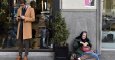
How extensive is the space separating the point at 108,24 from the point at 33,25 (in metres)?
2.29

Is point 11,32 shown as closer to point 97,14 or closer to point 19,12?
point 19,12

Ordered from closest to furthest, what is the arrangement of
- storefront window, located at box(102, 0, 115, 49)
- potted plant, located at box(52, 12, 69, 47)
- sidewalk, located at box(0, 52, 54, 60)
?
potted plant, located at box(52, 12, 69, 47)
sidewalk, located at box(0, 52, 54, 60)
storefront window, located at box(102, 0, 115, 49)

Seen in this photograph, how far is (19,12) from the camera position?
9.86 meters

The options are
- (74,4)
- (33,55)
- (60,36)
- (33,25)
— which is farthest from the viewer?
(33,25)

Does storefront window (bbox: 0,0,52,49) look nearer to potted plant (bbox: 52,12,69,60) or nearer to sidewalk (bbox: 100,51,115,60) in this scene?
potted plant (bbox: 52,12,69,60)

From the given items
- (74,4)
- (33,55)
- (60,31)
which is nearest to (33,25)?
(33,55)

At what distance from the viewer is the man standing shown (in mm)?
9727

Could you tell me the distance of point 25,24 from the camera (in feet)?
32.2

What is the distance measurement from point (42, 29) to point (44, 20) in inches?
11.5

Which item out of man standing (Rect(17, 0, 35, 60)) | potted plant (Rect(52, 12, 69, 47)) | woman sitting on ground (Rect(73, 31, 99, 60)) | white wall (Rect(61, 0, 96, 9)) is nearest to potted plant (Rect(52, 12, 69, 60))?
potted plant (Rect(52, 12, 69, 47))

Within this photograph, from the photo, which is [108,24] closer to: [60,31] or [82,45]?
[82,45]

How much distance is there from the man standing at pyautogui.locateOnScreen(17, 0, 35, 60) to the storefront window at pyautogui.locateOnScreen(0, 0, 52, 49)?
2.40 feet

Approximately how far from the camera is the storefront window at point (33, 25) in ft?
34.7

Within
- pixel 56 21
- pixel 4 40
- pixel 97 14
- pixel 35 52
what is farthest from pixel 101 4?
pixel 4 40
